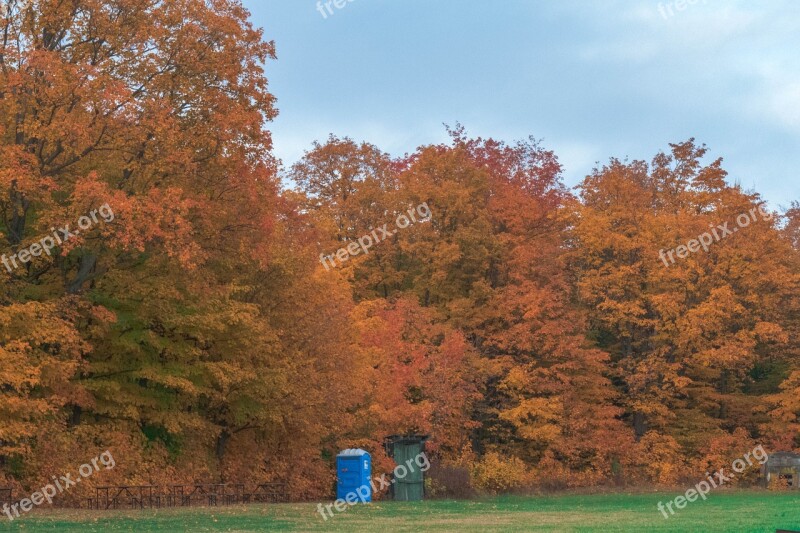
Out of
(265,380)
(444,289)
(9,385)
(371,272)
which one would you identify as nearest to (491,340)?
(444,289)

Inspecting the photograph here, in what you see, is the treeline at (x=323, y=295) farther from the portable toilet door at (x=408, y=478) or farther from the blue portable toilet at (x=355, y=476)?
the blue portable toilet at (x=355, y=476)

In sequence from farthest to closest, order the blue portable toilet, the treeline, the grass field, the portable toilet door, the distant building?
the distant building
the portable toilet door
the blue portable toilet
the treeline
the grass field

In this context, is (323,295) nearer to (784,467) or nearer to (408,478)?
(408,478)

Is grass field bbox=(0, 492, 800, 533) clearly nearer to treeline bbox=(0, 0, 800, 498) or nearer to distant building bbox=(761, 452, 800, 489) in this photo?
treeline bbox=(0, 0, 800, 498)

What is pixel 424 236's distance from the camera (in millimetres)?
53219

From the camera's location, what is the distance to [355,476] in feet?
113

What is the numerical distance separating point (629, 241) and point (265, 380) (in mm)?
25416

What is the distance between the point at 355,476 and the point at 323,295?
7334 mm

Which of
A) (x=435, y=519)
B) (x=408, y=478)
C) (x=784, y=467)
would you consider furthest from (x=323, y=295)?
(x=784, y=467)

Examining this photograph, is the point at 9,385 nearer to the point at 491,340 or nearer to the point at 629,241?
the point at 491,340

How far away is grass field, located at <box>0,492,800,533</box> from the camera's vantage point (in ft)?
68.4

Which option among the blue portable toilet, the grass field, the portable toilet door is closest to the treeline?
the portable toilet door

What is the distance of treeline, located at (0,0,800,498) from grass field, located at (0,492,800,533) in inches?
180

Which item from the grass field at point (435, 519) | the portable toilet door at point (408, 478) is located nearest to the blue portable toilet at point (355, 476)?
the grass field at point (435, 519)
